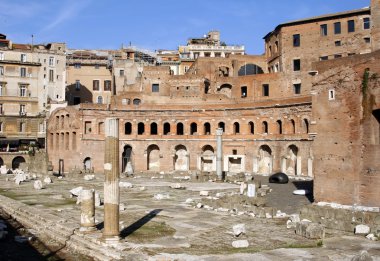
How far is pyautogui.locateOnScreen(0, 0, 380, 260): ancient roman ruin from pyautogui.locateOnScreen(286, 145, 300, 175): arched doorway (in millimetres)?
206

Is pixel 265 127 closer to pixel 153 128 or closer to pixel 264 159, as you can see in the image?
pixel 264 159

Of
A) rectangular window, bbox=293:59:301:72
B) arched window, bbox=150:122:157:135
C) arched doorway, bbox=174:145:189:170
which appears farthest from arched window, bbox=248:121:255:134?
arched window, bbox=150:122:157:135

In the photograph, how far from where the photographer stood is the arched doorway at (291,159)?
1775 inches

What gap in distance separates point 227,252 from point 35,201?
54.8 ft

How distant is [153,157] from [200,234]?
3532 centimetres

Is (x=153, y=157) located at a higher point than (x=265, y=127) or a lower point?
lower

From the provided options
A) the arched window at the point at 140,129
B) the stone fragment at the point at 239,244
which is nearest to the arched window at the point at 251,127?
the arched window at the point at 140,129

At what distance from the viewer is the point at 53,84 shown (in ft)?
Answer: 203

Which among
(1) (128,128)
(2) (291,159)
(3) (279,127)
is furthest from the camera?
(1) (128,128)

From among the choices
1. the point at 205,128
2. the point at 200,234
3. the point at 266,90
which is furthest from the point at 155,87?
the point at 200,234

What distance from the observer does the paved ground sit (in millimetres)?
14453

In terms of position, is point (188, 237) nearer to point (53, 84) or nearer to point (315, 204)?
point (315, 204)

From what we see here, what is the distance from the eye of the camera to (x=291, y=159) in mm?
45562

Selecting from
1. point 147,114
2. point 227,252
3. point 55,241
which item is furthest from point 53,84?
point 227,252
